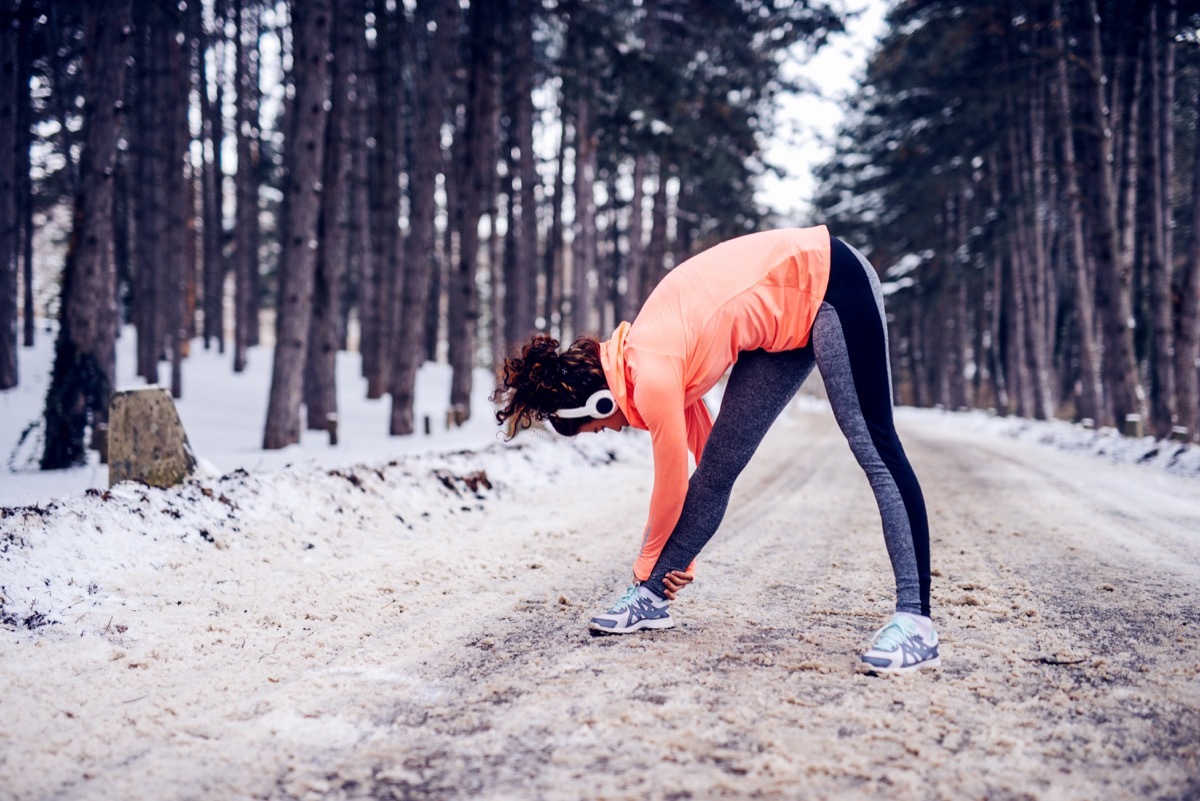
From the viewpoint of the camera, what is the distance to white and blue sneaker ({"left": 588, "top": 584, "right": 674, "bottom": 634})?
2.95m

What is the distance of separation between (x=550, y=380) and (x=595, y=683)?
1091 mm

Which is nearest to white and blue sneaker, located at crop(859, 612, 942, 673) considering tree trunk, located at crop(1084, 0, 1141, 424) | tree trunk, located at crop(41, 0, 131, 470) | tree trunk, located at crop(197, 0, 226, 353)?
tree trunk, located at crop(41, 0, 131, 470)

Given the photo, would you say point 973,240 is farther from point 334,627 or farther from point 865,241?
point 334,627

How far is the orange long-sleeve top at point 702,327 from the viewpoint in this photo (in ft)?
8.44

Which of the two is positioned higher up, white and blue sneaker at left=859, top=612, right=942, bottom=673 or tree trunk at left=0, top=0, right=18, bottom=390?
tree trunk at left=0, top=0, right=18, bottom=390

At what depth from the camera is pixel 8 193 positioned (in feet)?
39.4

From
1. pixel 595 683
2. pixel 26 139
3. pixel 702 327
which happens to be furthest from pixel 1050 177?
pixel 26 139

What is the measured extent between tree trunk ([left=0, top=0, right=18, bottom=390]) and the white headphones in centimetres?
936

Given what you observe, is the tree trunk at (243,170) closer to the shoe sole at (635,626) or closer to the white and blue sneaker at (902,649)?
the shoe sole at (635,626)

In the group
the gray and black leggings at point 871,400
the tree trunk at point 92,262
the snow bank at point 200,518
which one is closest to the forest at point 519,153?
the tree trunk at point 92,262

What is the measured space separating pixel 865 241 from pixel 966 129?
1277 centimetres

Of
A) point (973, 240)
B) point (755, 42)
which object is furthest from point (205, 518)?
point (973, 240)

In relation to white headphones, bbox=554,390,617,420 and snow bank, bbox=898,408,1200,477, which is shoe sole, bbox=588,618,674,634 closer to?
white headphones, bbox=554,390,617,420

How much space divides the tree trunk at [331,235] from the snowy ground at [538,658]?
6.93 m
